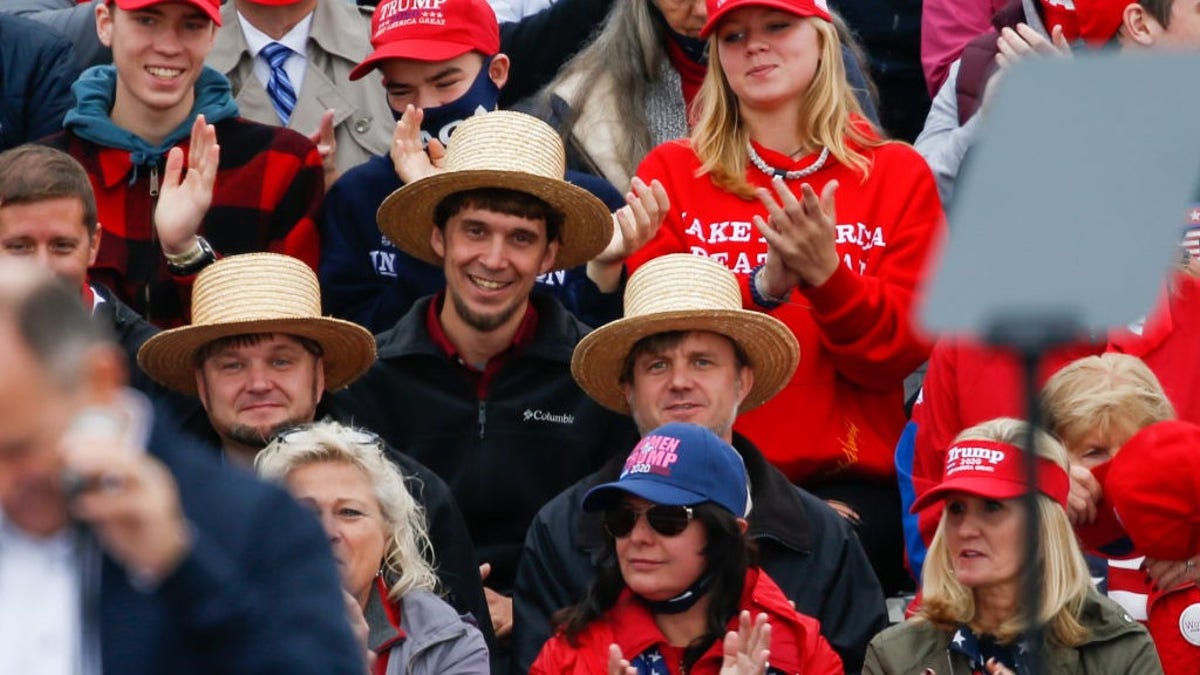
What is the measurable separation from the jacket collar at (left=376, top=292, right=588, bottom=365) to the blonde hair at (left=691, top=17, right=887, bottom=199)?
63 centimetres

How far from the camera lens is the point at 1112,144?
1707 mm

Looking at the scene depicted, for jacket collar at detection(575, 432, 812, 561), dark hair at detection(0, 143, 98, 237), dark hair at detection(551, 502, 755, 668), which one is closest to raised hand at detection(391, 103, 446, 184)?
dark hair at detection(0, 143, 98, 237)

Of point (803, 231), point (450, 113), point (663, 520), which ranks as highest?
point (450, 113)

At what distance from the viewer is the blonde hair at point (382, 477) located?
5586 mm

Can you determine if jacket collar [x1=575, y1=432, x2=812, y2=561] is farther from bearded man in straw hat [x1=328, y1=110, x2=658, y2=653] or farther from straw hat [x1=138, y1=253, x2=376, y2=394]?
straw hat [x1=138, y1=253, x2=376, y2=394]

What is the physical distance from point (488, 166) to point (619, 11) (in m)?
1.41

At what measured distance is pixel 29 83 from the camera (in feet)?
24.7

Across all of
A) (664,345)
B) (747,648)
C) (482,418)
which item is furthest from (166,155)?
(747,648)

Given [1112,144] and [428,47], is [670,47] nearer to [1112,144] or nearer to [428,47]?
[428,47]

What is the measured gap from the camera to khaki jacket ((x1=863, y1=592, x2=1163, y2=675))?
210 inches

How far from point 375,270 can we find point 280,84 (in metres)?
0.98

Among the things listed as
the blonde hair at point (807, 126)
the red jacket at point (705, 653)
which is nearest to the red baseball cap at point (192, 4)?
the blonde hair at point (807, 126)

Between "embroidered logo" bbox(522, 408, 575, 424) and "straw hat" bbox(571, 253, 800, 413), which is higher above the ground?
"straw hat" bbox(571, 253, 800, 413)

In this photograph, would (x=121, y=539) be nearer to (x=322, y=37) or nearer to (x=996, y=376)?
(x=996, y=376)
